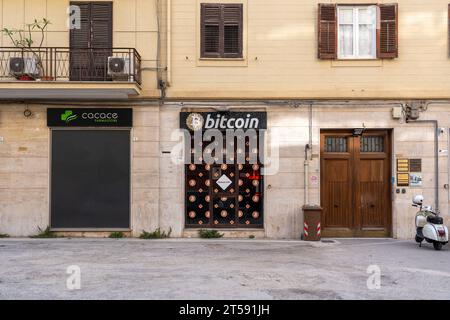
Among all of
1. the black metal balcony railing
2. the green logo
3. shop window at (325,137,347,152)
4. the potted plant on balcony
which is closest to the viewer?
the potted plant on balcony

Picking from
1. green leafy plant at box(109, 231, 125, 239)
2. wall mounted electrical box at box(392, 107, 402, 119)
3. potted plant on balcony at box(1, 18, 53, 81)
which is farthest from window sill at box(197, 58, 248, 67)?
green leafy plant at box(109, 231, 125, 239)

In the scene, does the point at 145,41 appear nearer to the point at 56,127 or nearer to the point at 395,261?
the point at 56,127

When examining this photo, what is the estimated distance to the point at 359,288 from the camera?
791 centimetres

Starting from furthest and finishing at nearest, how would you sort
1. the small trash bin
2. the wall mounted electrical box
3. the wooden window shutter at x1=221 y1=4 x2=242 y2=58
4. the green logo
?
1. the wooden window shutter at x1=221 y1=4 x2=242 y2=58
2. the green logo
3. the wall mounted electrical box
4. the small trash bin

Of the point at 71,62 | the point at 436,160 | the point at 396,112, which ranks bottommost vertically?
the point at 436,160

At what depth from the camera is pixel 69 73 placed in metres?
13.8

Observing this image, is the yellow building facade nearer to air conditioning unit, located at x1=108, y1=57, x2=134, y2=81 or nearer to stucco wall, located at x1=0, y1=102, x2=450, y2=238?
stucco wall, located at x1=0, y1=102, x2=450, y2=238

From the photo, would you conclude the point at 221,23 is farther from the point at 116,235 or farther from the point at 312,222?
the point at 116,235

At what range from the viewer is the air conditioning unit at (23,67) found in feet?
42.6

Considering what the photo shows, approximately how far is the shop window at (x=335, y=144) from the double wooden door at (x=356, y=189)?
11 cm

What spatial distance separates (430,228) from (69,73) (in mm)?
10165

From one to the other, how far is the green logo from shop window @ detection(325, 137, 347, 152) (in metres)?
7.10

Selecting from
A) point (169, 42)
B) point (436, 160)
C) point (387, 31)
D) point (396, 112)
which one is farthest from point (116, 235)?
point (387, 31)

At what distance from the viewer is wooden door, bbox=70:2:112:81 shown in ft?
45.3
